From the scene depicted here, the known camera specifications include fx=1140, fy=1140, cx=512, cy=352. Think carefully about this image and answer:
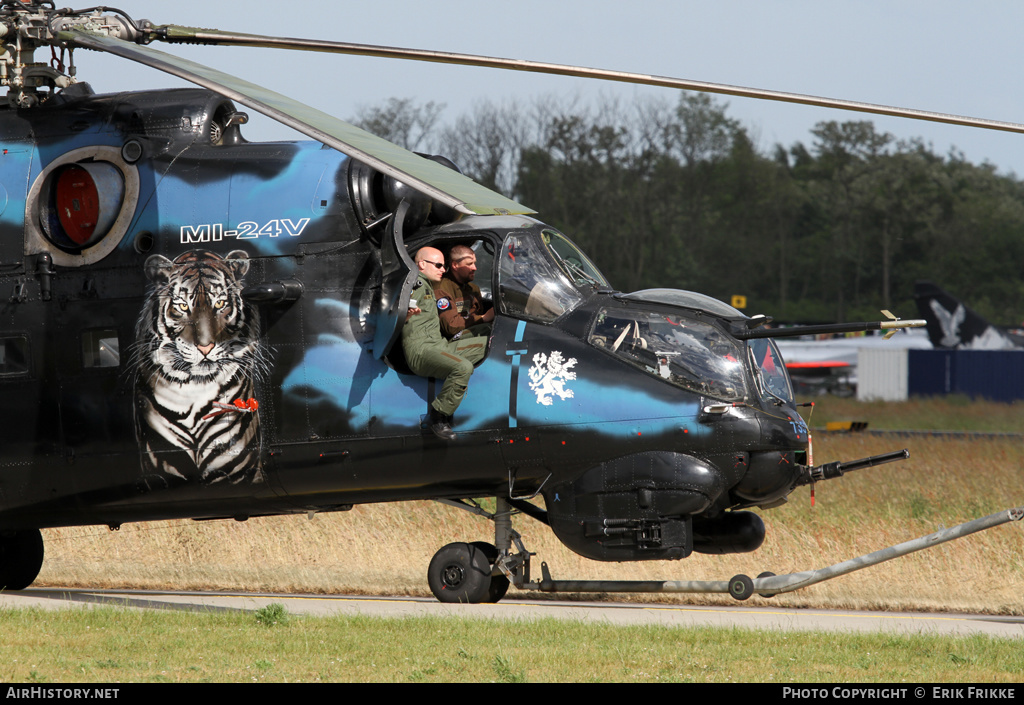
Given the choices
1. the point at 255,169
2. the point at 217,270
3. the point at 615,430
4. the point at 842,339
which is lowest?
the point at 842,339

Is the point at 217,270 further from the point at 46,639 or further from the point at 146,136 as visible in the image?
the point at 46,639

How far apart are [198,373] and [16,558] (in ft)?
13.2

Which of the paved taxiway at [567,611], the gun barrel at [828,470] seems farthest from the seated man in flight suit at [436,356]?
the gun barrel at [828,470]

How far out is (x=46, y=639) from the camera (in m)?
8.45

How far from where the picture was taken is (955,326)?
51531 mm

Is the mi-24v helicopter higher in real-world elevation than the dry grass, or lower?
higher

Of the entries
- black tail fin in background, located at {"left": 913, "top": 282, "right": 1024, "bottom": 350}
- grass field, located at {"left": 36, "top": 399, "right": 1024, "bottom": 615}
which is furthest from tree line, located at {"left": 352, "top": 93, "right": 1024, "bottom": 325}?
grass field, located at {"left": 36, "top": 399, "right": 1024, "bottom": 615}

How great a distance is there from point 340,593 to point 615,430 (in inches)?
216

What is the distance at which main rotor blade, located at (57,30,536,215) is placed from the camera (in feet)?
22.7

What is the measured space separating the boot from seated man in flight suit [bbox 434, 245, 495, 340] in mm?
713

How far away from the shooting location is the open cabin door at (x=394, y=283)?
8.82 meters

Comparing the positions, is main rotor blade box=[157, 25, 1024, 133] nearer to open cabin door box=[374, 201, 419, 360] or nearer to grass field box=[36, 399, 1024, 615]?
open cabin door box=[374, 201, 419, 360]

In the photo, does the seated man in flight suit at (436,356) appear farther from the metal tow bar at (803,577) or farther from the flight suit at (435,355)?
the metal tow bar at (803,577)

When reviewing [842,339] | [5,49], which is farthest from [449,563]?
[842,339]
